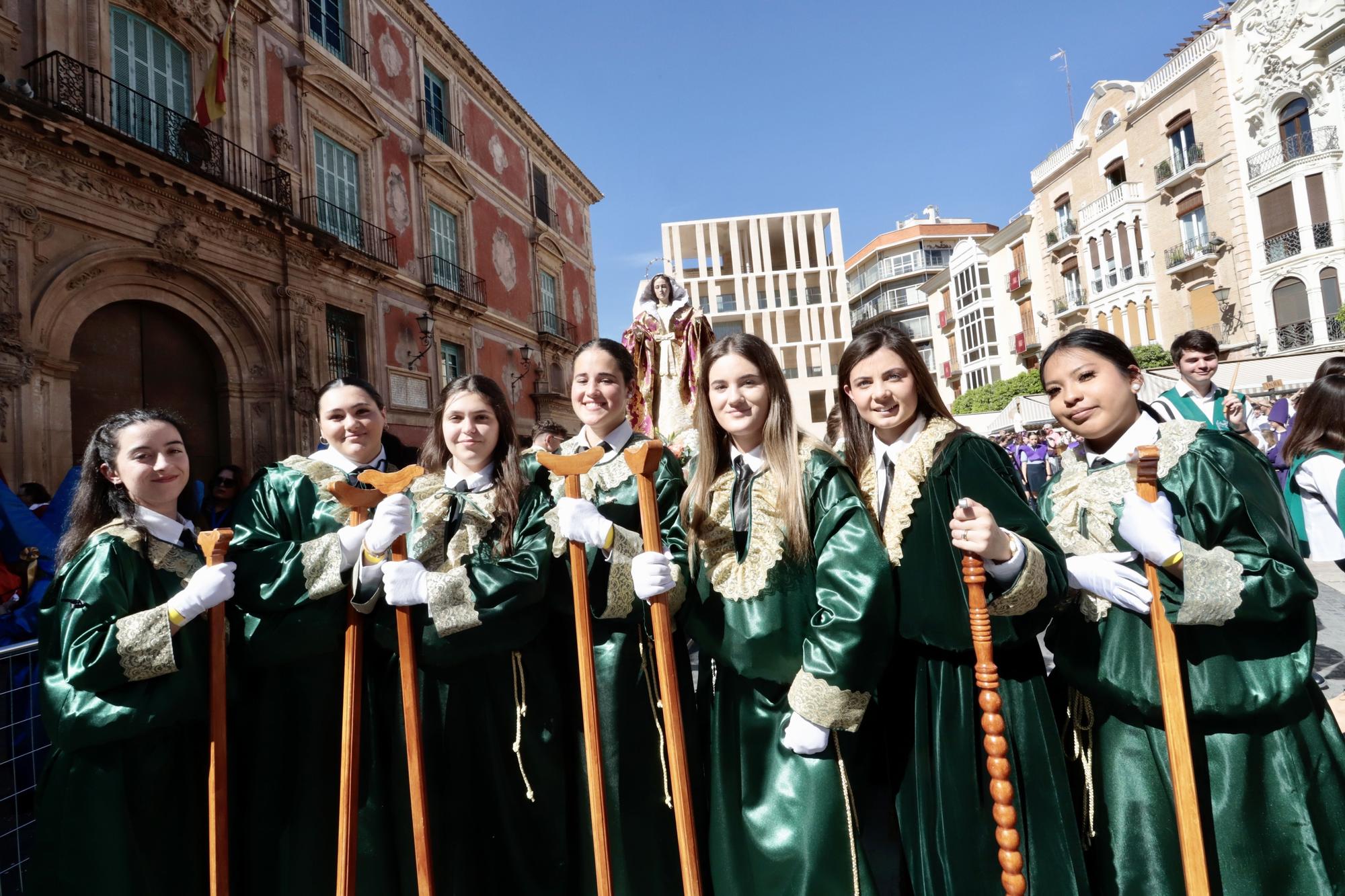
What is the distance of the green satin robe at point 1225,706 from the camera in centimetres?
196

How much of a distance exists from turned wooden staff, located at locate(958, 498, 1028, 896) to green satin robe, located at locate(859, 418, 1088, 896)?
0.11m

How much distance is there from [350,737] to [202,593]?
66 cm

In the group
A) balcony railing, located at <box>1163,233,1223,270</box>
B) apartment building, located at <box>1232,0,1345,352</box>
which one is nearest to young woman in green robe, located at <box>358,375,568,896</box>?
apartment building, located at <box>1232,0,1345,352</box>

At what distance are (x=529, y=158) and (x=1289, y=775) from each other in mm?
25009

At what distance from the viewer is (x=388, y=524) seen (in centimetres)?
248

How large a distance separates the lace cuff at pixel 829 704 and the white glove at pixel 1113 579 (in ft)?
2.46

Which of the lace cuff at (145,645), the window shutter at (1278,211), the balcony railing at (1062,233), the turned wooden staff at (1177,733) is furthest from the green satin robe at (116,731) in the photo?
the balcony railing at (1062,233)

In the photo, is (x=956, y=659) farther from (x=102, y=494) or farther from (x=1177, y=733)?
(x=102, y=494)

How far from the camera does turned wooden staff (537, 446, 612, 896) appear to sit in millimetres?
2318

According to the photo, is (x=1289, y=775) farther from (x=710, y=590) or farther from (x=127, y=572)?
(x=127, y=572)

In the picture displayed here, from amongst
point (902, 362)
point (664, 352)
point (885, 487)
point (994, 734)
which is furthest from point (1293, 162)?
point (994, 734)

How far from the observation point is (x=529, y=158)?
23.8 meters

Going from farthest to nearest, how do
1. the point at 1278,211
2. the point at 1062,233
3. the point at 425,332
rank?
the point at 1062,233 < the point at 1278,211 < the point at 425,332

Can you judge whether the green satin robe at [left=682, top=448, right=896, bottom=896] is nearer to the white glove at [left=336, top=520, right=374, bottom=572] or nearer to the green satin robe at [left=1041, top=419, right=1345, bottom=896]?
the green satin robe at [left=1041, top=419, right=1345, bottom=896]
